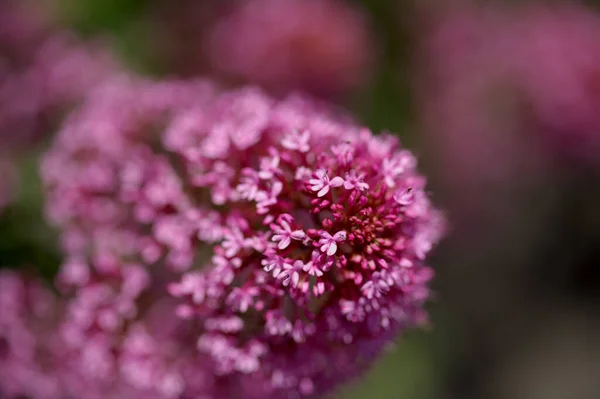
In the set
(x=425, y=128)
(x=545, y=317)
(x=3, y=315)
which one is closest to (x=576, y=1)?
(x=425, y=128)

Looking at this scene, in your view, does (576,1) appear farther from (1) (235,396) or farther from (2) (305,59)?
(1) (235,396)

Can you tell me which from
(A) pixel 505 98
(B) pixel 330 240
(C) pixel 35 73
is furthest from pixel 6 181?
(A) pixel 505 98

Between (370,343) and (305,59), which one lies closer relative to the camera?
(370,343)

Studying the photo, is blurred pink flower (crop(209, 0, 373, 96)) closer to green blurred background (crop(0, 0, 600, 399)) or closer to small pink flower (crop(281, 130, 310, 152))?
green blurred background (crop(0, 0, 600, 399))

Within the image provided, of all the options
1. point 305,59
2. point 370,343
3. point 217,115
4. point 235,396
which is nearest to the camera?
point 370,343

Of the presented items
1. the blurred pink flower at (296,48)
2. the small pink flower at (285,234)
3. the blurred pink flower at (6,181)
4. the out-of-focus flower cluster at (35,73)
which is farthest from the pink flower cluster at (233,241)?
the blurred pink flower at (296,48)

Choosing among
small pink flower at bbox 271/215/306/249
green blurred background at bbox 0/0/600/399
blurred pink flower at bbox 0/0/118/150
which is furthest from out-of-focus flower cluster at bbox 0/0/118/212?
small pink flower at bbox 271/215/306/249

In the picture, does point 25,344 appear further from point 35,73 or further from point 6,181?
point 35,73

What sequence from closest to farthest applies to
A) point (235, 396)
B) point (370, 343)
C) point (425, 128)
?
point (370, 343)
point (235, 396)
point (425, 128)
